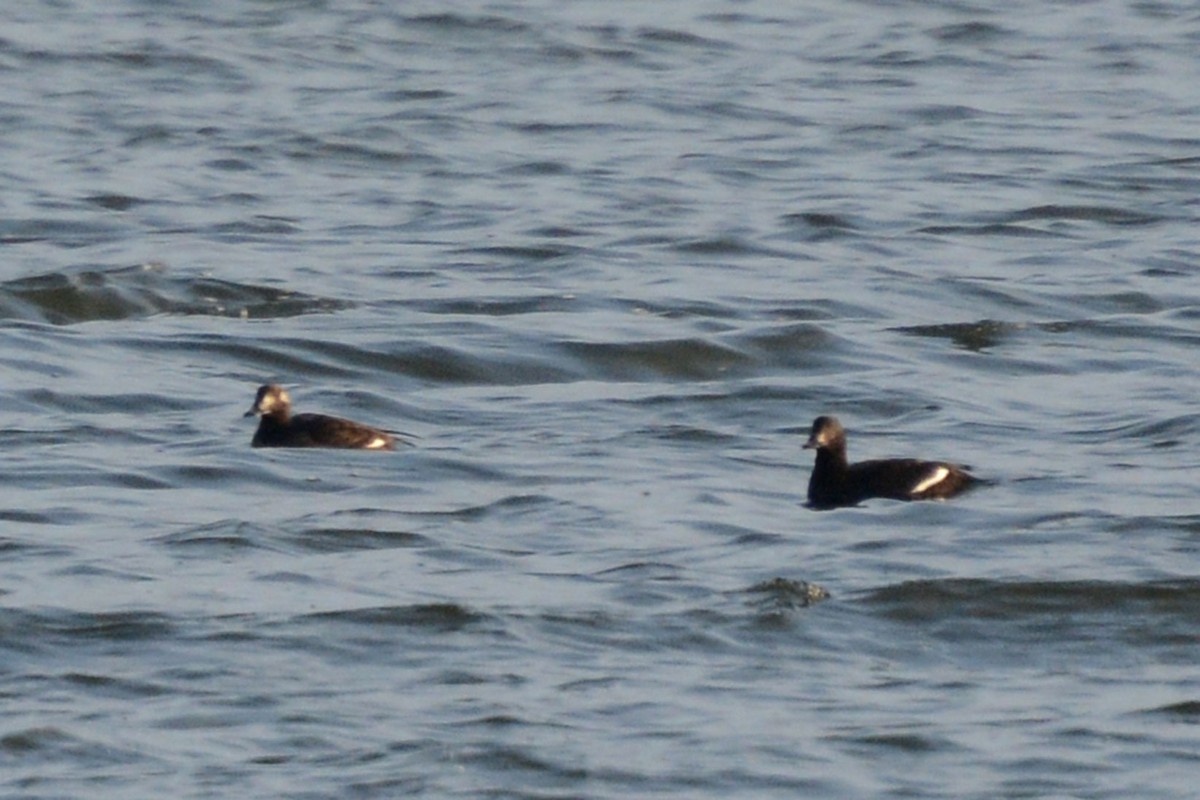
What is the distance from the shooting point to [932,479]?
11.9 m

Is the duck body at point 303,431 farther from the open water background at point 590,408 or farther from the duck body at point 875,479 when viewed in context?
the duck body at point 875,479

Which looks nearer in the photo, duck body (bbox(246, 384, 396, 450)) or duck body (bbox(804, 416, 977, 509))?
duck body (bbox(804, 416, 977, 509))

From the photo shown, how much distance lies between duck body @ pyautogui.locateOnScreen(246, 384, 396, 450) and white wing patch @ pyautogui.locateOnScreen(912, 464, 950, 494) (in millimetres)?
2365

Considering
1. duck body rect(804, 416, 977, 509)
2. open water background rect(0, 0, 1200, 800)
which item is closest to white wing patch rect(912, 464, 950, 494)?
duck body rect(804, 416, 977, 509)

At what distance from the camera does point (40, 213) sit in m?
19.8

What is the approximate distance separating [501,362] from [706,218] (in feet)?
17.0

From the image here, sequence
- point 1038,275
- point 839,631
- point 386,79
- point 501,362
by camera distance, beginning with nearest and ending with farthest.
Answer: point 839,631
point 501,362
point 1038,275
point 386,79

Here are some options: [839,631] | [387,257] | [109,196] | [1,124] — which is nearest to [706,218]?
[387,257]

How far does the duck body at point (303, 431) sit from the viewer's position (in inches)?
507

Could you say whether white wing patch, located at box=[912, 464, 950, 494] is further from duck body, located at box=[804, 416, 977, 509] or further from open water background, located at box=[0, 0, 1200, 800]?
open water background, located at box=[0, 0, 1200, 800]

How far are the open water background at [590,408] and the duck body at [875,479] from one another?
0.10 meters

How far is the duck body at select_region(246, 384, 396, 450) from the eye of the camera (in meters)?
12.9

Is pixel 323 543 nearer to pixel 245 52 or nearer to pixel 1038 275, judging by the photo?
pixel 1038 275

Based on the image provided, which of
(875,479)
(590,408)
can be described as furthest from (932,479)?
(590,408)
